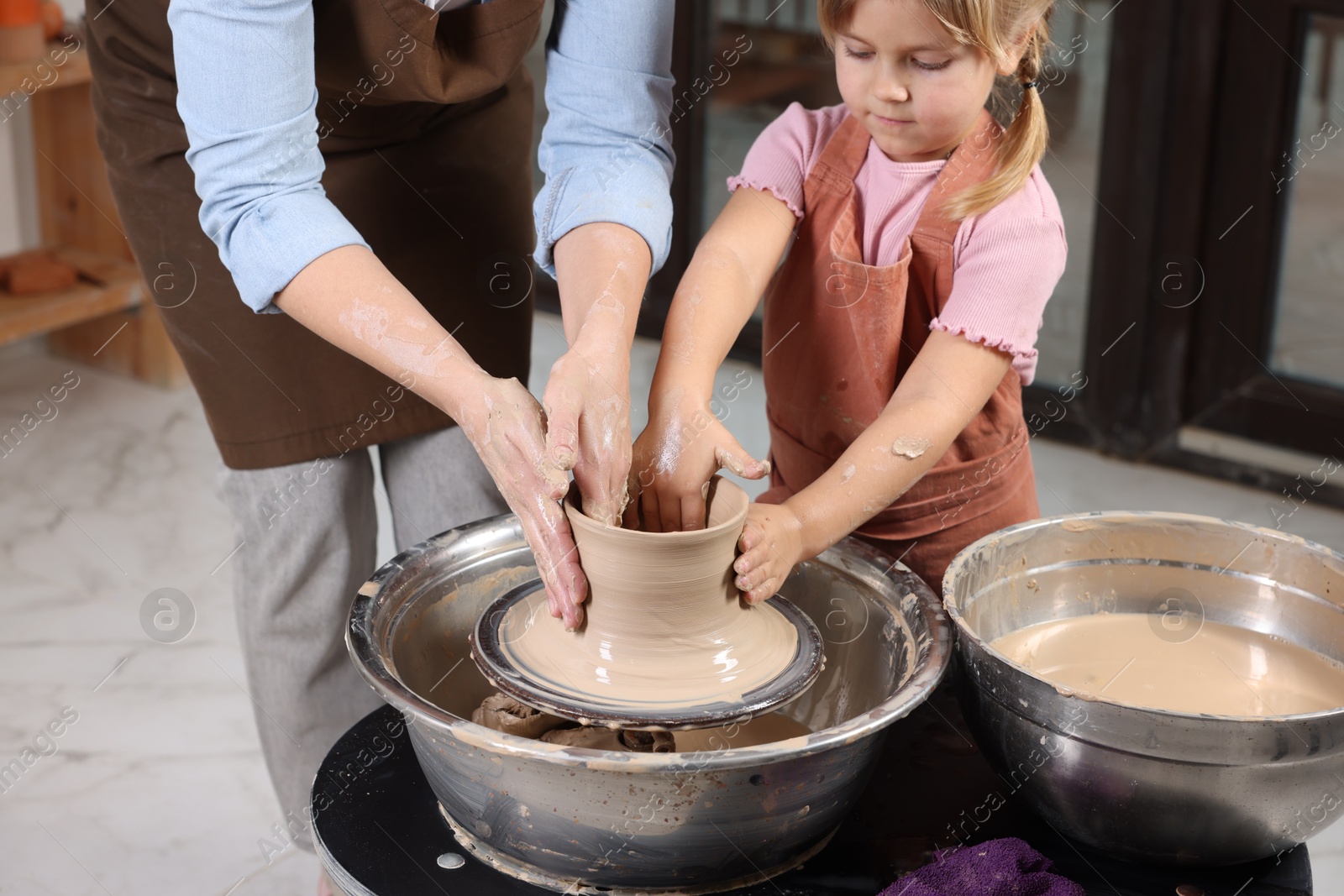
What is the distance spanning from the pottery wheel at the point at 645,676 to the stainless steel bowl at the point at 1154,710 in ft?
0.49

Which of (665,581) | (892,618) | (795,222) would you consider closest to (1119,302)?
(795,222)

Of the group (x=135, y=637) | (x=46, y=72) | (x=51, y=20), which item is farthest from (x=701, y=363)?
(x=51, y=20)

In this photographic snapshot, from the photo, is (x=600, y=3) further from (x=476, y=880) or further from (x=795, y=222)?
(x=476, y=880)

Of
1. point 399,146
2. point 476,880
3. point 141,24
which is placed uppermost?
point 141,24

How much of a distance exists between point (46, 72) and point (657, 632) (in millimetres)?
2390

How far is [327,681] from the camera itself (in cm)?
162

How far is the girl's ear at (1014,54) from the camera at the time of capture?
1.22m

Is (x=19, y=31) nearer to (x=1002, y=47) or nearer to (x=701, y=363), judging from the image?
(x=701, y=363)

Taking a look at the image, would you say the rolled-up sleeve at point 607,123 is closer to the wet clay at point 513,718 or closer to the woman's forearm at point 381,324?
the woman's forearm at point 381,324

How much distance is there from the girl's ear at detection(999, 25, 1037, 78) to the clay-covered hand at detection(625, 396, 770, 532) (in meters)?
0.42

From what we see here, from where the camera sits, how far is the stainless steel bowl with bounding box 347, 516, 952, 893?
93 centimetres

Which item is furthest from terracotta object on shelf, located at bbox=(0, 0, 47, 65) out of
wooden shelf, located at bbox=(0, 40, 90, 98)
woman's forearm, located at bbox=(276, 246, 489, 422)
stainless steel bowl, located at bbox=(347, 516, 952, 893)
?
stainless steel bowl, located at bbox=(347, 516, 952, 893)

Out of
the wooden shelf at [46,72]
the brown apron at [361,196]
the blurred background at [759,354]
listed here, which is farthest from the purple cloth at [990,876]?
the wooden shelf at [46,72]

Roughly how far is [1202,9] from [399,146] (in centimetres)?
189
